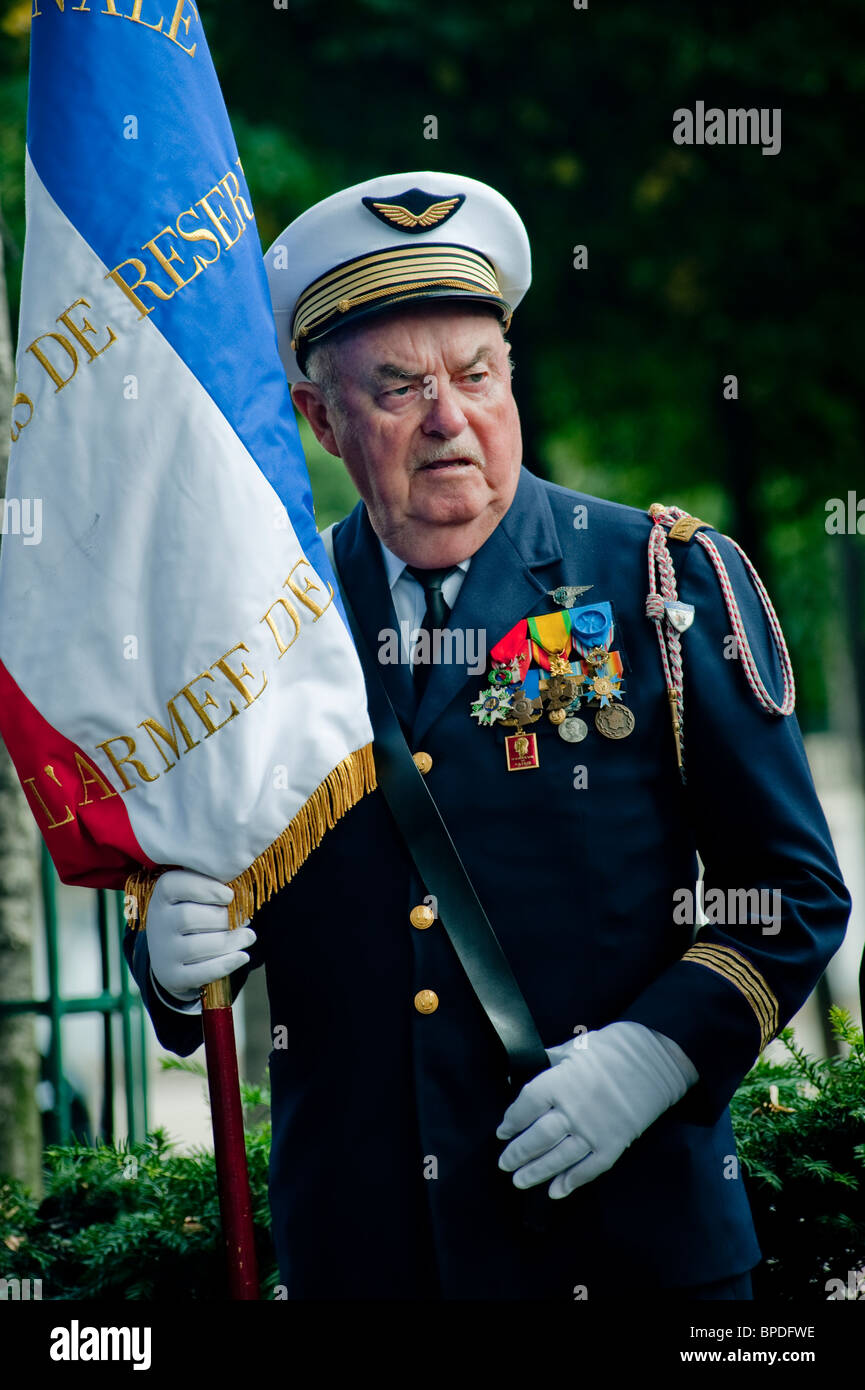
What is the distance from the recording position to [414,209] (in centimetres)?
283

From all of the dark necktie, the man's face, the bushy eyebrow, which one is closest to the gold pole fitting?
the dark necktie

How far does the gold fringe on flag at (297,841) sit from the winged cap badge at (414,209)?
1029 mm

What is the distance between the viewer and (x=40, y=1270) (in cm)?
356

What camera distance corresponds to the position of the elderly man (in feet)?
8.45

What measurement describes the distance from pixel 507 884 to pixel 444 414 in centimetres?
87

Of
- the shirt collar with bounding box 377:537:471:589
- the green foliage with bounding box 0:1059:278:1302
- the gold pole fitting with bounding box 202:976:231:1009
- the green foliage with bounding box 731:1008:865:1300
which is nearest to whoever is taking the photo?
the gold pole fitting with bounding box 202:976:231:1009

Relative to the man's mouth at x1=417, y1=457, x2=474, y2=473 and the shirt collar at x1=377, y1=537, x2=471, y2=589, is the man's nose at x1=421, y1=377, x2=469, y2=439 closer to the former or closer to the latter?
the man's mouth at x1=417, y1=457, x2=474, y2=473

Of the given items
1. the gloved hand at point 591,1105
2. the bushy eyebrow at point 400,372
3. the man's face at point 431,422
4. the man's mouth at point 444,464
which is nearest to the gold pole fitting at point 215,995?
the gloved hand at point 591,1105

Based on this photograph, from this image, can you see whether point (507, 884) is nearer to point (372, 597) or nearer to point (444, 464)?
point (372, 597)

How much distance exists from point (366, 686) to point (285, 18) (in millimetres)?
4832

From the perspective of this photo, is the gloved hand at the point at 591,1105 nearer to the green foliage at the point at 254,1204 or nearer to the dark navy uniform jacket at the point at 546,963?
the dark navy uniform jacket at the point at 546,963

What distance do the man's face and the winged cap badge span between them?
0.19m

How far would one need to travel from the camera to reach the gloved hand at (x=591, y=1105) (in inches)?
98.0

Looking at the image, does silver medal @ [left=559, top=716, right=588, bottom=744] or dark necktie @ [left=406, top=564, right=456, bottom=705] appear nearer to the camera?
silver medal @ [left=559, top=716, right=588, bottom=744]
